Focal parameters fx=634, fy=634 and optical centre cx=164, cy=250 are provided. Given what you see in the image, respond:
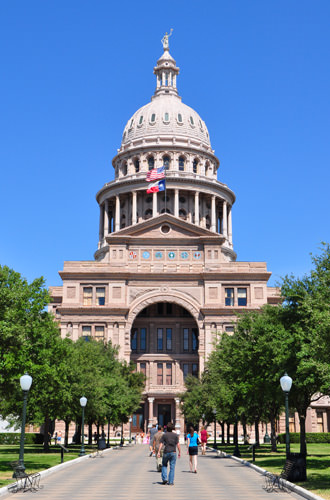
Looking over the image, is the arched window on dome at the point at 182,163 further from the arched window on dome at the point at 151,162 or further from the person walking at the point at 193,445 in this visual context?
the person walking at the point at 193,445

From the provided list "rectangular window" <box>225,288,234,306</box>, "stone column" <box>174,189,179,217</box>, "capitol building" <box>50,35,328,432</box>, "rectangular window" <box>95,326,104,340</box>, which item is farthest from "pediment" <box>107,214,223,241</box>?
"stone column" <box>174,189,179,217</box>

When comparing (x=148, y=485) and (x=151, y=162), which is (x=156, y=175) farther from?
(x=148, y=485)

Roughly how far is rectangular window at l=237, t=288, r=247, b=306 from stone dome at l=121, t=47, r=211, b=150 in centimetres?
4089

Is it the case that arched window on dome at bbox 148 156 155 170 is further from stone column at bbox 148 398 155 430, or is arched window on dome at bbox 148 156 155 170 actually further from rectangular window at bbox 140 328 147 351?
stone column at bbox 148 398 155 430

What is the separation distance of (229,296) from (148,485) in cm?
5710

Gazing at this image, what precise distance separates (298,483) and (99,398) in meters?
25.9

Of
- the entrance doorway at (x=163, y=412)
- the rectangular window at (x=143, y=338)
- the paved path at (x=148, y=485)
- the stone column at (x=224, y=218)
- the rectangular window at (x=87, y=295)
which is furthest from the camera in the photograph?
the stone column at (x=224, y=218)

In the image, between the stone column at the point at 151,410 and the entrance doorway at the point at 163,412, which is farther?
the entrance doorway at the point at 163,412

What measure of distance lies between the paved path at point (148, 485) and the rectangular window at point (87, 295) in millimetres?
49330

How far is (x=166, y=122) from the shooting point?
112625mm

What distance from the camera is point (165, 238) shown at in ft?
258

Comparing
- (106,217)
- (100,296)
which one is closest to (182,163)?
(106,217)

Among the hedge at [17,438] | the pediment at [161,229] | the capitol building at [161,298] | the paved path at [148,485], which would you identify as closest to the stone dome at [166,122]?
the pediment at [161,229]

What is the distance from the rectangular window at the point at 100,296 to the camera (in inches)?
3061
